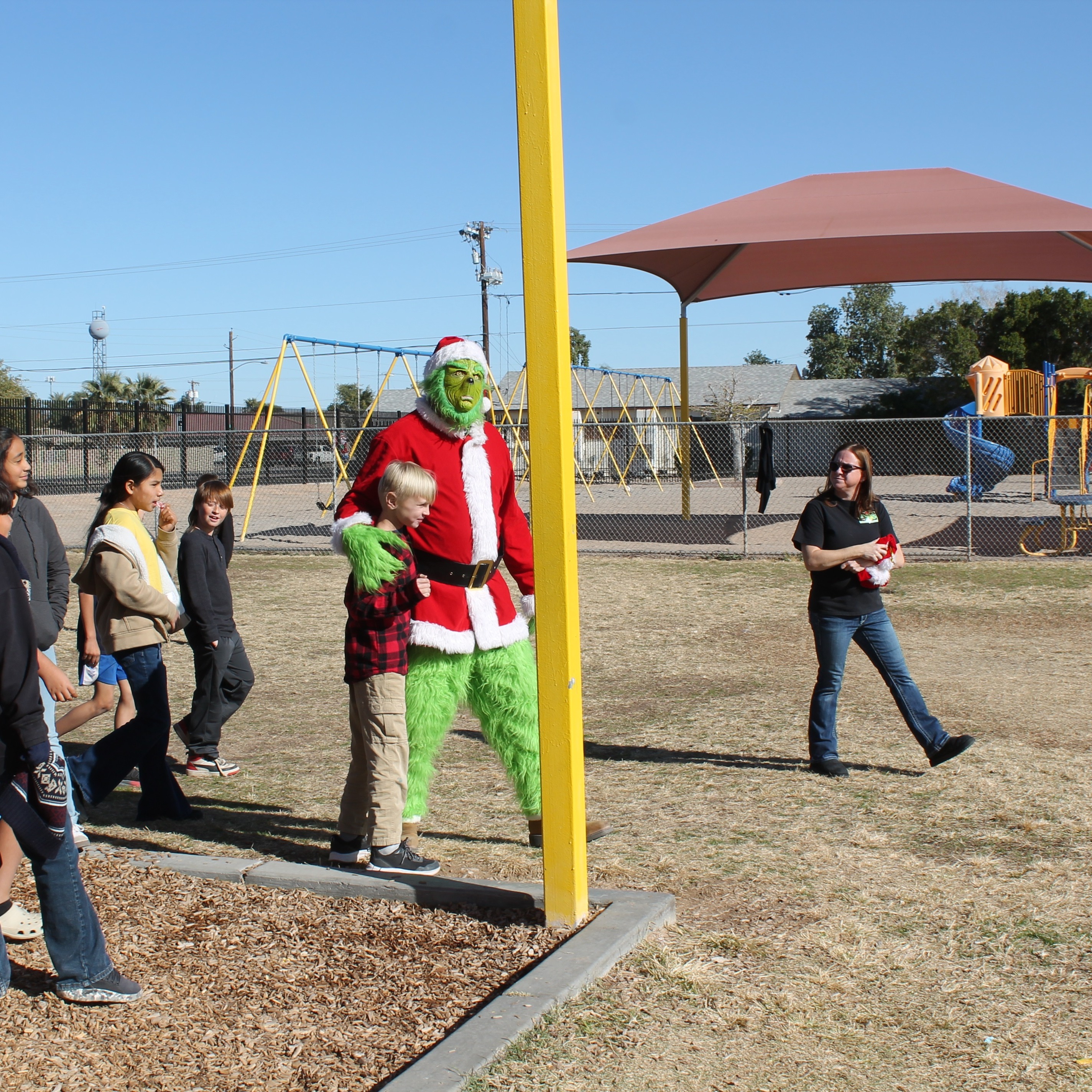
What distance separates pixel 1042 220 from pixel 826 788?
495 inches

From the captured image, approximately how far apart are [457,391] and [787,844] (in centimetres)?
227

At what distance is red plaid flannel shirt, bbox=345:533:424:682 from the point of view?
13.2 ft

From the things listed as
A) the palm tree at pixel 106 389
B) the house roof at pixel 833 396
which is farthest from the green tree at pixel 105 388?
the house roof at pixel 833 396

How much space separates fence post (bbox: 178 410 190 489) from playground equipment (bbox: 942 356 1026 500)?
16.8 m

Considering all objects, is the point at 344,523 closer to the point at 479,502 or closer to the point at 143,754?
the point at 479,502

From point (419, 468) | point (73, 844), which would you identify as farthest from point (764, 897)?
point (73, 844)

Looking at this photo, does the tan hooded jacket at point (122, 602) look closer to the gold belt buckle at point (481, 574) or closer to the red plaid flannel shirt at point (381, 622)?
the red plaid flannel shirt at point (381, 622)

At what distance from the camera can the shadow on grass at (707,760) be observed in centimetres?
575

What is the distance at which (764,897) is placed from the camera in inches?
159

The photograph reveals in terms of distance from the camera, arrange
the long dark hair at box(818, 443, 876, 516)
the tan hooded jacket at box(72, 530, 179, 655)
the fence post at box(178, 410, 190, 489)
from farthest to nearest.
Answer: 1. the fence post at box(178, 410, 190, 489)
2. the long dark hair at box(818, 443, 876, 516)
3. the tan hooded jacket at box(72, 530, 179, 655)

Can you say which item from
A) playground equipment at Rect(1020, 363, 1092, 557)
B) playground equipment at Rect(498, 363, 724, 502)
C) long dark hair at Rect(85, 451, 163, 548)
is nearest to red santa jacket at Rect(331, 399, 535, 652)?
long dark hair at Rect(85, 451, 163, 548)

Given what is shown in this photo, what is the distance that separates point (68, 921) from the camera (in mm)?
3137

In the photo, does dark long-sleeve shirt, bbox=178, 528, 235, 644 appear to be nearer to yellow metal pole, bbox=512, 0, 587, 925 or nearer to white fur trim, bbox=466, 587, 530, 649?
white fur trim, bbox=466, 587, 530, 649

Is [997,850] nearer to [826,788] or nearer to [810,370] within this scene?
[826,788]
